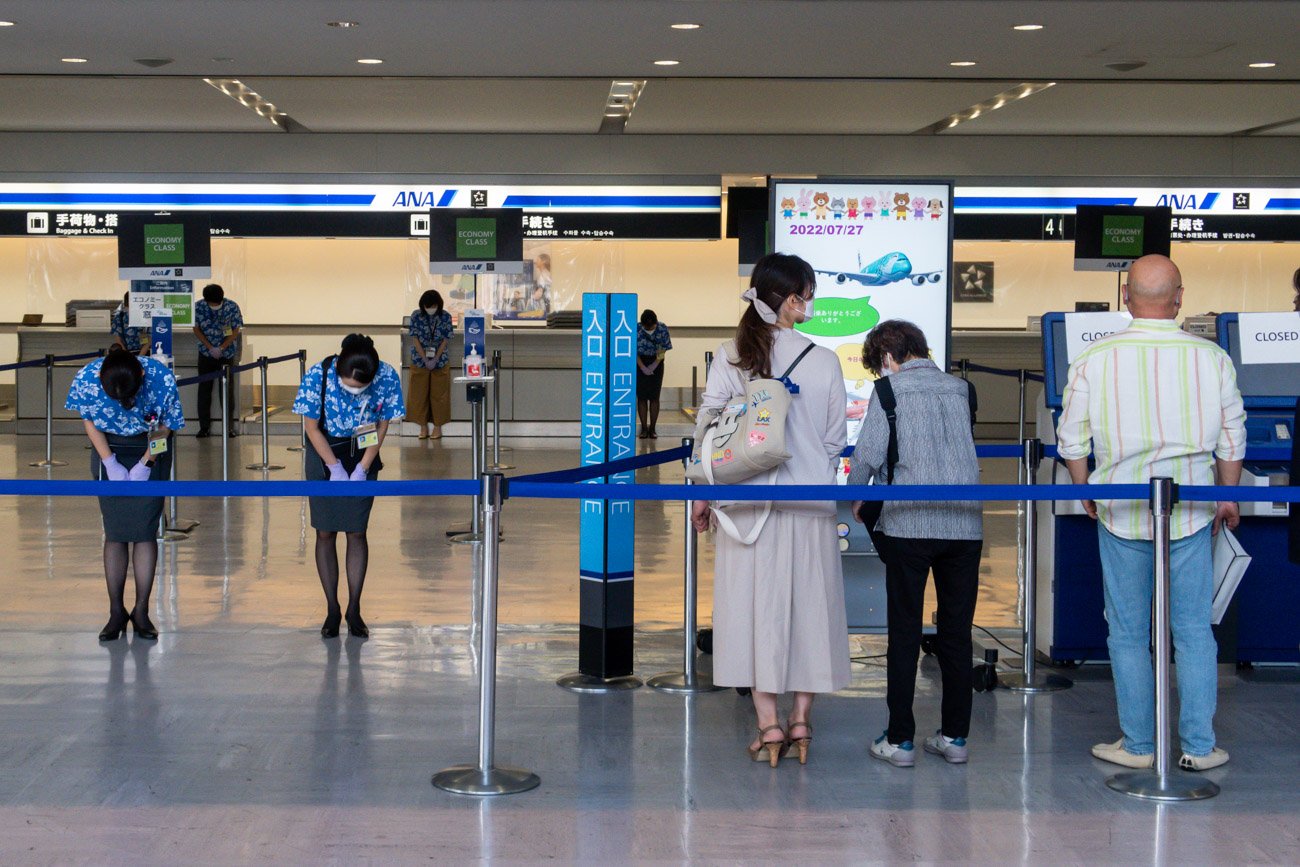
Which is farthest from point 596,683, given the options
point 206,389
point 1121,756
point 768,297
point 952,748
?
point 206,389

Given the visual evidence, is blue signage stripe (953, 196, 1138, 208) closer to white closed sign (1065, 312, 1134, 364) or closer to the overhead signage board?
the overhead signage board

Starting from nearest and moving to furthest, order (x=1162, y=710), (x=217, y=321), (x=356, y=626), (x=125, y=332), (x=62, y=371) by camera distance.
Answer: (x=1162, y=710)
(x=356, y=626)
(x=125, y=332)
(x=217, y=321)
(x=62, y=371)

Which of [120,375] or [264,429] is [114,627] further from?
[264,429]

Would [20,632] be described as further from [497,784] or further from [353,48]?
[353,48]

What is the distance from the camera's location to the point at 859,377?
5883 mm

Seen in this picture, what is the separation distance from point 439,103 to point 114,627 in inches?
316

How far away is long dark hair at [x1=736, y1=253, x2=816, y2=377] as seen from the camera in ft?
13.8

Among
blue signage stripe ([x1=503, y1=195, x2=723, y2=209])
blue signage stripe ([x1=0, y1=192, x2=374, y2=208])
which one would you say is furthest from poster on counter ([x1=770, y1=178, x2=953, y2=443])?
blue signage stripe ([x1=0, y1=192, x2=374, y2=208])

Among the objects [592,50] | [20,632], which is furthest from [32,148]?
[20,632]

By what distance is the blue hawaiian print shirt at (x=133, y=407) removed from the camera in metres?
5.87

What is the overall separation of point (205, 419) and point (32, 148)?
11.7ft

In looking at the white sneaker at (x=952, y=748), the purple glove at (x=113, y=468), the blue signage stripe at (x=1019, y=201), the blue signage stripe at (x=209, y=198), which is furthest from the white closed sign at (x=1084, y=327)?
A: the blue signage stripe at (x=209, y=198)

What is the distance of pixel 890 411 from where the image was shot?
425 centimetres

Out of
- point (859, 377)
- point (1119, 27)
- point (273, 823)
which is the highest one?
point (1119, 27)
